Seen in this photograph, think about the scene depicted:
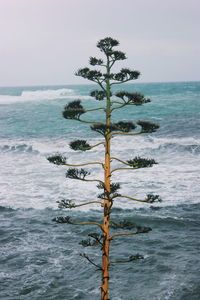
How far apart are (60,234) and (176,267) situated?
6406mm

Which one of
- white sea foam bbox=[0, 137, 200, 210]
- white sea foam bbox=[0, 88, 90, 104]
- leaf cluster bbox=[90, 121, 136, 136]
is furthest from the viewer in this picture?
white sea foam bbox=[0, 88, 90, 104]

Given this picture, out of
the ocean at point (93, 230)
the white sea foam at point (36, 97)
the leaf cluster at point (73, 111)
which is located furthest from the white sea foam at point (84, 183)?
the white sea foam at point (36, 97)

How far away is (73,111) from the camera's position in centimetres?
859

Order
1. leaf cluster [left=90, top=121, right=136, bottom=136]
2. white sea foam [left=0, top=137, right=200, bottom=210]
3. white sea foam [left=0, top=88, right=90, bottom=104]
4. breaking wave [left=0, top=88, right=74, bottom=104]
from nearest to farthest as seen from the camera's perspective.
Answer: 1. leaf cluster [left=90, top=121, right=136, bottom=136]
2. white sea foam [left=0, top=137, right=200, bottom=210]
3. white sea foam [left=0, top=88, right=90, bottom=104]
4. breaking wave [left=0, top=88, right=74, bottom=104]

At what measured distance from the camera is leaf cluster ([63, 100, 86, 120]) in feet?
28.1

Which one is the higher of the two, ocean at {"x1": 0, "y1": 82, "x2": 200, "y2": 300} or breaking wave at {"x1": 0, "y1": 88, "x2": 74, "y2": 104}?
breaking wave at {"x1": 0, "y1": 88, "x2": 74, "y2": 104}

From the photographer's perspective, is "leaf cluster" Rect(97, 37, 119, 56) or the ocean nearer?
"leaf cluster" Rect(97, 37, 119, 56)

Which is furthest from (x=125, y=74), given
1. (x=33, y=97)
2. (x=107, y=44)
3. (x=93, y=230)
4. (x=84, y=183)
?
(x=33, y=97)

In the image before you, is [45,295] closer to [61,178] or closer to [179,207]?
[179,207]

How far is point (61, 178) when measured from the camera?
2880cm

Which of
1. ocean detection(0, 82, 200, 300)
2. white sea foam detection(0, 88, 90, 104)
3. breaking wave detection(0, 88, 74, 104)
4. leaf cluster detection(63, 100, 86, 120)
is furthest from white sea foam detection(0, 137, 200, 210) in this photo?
breaking wave detection(0, 88, 74, 104)

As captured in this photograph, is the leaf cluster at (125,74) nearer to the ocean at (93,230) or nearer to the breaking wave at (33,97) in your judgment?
the ocean at (93,230)

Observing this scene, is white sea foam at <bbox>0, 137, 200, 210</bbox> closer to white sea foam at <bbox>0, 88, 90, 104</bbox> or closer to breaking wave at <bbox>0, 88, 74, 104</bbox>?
white sea foam at <bbox>0, 88, 90, 104</bbox>

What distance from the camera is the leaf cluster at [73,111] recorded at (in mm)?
8570
